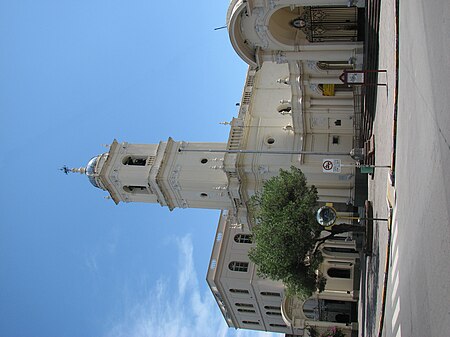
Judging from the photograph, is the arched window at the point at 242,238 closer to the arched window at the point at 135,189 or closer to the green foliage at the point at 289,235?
the arched window at the point at 135,189

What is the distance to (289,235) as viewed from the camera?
91.2 feet

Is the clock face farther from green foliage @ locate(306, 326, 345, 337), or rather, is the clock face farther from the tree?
green foliage @ locate(306, 326, 345, 337)

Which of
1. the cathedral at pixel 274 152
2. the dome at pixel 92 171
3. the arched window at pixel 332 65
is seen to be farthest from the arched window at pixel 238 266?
the arched window at pixel 332 65

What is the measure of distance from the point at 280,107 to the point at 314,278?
17191 mm

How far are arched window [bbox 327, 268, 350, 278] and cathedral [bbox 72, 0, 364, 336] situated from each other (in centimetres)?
9

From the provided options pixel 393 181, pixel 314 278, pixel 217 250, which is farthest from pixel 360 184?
pixel 217 250

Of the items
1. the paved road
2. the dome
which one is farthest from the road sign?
the dome

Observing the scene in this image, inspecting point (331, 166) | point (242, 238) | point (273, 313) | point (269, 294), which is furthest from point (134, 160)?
point (273, 313)

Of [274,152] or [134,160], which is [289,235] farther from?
[134,160]

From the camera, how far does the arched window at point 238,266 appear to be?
155 feet

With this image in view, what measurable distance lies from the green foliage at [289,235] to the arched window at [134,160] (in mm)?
15091

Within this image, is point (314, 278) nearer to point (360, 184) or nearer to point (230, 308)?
point (360, 184)

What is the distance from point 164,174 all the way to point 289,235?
15.0 metres

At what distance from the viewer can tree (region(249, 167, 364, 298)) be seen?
Result: 91.5 feet
